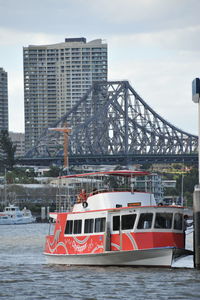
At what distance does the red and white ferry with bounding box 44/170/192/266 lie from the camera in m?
42.9

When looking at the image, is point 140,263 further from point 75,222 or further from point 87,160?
point 87,160

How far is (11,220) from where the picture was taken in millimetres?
129250

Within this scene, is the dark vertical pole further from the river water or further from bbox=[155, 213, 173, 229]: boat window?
bbox=[155, 213, 173, 229]: boat window

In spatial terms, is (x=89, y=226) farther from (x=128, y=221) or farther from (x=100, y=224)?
(x=128, y=221)

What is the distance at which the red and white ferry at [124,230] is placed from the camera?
141ft

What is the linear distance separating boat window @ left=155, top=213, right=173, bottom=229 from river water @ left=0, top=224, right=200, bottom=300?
1.71 metres

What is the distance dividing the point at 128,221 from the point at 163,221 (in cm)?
157

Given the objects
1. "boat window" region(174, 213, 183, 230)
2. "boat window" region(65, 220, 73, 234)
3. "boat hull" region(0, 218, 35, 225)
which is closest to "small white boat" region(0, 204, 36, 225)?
"boat hull" region(0, 218, 35, 225)

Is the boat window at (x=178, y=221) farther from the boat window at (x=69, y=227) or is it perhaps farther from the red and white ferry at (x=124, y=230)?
the boat window at (x=69, y=227)

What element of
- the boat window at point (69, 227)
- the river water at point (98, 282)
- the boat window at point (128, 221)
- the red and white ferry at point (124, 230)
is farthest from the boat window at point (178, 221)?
the boat window at point (69, 227)

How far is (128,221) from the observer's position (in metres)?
43.3

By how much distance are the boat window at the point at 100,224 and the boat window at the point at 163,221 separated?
2460 mm

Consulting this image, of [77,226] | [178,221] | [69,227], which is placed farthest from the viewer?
[69,227]

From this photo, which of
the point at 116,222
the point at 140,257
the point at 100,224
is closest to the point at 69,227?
the point at 100,224
